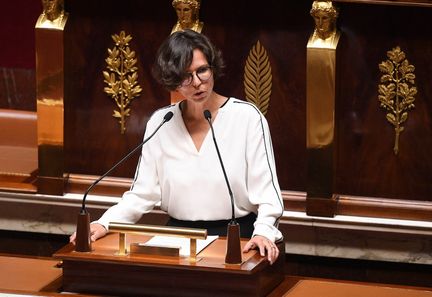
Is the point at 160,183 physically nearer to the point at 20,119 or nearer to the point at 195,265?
the point at 195,265

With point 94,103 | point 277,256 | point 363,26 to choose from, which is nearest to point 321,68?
point 363,26

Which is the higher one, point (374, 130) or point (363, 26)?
point (363, 26)

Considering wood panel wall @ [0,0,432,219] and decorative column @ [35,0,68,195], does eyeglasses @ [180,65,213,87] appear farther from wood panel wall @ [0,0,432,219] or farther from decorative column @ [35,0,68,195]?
decorative column @ [35,0,68,195]

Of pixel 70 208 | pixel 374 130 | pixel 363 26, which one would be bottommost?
pixel 70 208

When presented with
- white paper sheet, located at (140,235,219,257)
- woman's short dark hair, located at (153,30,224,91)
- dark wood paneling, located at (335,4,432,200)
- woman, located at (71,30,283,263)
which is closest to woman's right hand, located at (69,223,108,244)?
woman, located at (71,30,283,263)

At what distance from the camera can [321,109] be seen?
15.9 feet

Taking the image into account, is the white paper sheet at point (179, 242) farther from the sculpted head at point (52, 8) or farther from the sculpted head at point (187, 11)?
the sculpted head at point (52, 8)

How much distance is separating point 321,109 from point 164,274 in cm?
167

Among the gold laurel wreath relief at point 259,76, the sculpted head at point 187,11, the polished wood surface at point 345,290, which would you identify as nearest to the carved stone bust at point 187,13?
the sculpted head at point 187,11

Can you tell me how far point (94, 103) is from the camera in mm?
5219

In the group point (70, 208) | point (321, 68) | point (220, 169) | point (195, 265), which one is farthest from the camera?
point (70, 208)

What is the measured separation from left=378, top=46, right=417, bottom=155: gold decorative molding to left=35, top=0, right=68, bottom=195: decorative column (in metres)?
1.33

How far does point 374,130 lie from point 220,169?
4.26 feet

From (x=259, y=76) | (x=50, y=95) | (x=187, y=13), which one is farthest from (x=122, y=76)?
(x=259, y=76)
